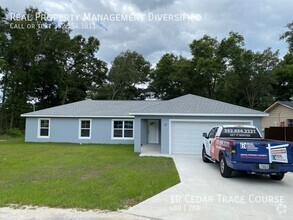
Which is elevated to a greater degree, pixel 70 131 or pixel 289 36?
pixel 289 36

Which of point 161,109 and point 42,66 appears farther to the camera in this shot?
point 42,66

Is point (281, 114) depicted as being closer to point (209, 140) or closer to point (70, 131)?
point (209, 140)

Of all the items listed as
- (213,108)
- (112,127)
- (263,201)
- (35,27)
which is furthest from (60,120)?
(35,27)

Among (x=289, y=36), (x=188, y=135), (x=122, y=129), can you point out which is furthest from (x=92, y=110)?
(x=289, y=36)

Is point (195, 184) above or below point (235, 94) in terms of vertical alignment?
below

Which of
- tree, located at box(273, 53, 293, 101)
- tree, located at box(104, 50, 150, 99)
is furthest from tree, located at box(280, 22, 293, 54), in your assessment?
tree, located at box(104, 50, 150, 99)

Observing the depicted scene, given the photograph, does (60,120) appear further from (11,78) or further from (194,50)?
Answer: (194,50)

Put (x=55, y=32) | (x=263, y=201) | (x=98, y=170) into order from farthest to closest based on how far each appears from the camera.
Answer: (x=55, y=32)
(x=98, y=170)
(x=263, y=201)

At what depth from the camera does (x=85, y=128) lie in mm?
19891

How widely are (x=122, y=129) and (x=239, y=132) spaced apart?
36.8 ft

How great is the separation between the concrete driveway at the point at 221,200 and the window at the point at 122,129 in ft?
37.1

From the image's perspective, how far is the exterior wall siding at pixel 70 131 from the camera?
1958cm

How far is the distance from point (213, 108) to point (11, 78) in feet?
92.9

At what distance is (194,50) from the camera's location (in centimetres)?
3588
